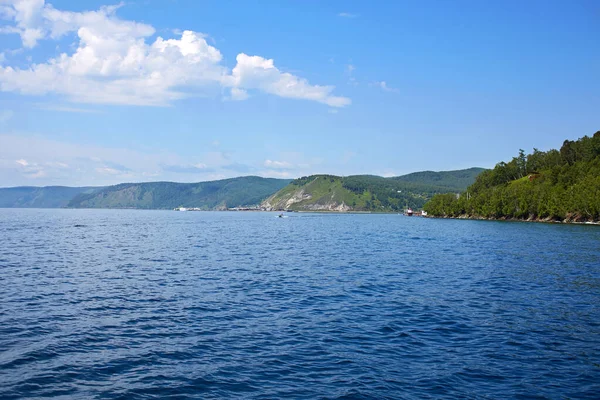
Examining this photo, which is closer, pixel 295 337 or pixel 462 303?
pixel 295 337

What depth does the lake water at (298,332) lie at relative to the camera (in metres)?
19.2

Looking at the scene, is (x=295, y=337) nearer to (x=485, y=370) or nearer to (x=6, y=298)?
(x=485, y=370)

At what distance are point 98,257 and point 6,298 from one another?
29.3 meters

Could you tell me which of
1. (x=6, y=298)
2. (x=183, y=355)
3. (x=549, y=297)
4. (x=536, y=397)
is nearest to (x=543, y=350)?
(x=536, y=397)

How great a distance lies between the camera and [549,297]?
37.2 m

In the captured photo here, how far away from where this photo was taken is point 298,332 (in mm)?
26953

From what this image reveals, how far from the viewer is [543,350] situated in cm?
2383

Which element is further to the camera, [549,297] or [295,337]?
[549,297]

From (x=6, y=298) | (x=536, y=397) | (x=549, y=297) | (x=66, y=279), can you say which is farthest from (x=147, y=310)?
(x=549, y=297)

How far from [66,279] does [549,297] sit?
45074mm

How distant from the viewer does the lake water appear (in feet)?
63.1

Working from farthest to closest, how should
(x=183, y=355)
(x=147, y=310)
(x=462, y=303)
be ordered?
(x=462, y=303), (x=147, y=310), (x=183, y=355)

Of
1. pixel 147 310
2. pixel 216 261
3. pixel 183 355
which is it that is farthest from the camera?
pixel 216 261

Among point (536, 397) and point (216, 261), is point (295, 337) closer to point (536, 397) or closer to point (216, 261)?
point (536, 397)
